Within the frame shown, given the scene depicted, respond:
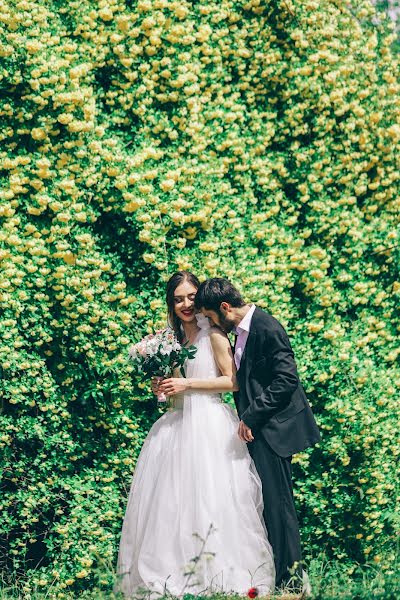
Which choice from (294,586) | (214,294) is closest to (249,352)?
(214,294)

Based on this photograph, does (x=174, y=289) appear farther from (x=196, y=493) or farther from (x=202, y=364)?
(x=196, y=493)

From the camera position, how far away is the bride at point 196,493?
4.83m

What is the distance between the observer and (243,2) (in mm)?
6707

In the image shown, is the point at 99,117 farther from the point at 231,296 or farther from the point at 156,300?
the point at 231,296

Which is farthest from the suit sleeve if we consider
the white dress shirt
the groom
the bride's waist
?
the bride's waist

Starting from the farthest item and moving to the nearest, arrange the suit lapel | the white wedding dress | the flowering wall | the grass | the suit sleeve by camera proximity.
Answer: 1. the flowering wall
2. the suit lapel
3. the suit sleeve
4. the white wedding dress
5. the grass

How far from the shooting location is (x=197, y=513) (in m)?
4.88

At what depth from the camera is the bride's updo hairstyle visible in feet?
17.2

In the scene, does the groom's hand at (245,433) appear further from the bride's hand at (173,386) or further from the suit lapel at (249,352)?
the bride's hand at (173,386)

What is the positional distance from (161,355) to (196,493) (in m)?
0.76

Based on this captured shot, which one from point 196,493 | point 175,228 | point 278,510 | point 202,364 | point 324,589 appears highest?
point 175,228

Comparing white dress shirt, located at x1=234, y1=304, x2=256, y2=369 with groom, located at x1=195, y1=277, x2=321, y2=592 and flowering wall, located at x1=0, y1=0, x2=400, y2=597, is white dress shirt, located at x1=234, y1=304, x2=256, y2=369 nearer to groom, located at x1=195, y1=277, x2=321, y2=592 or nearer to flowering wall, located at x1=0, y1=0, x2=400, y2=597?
groom, located at x1=195, y1=277, x2=321, y2=592

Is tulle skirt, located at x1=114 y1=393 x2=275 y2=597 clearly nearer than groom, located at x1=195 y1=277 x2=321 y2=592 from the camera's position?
Yes

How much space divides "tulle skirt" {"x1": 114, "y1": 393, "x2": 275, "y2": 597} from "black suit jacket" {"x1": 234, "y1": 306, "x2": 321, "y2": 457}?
0.18m
